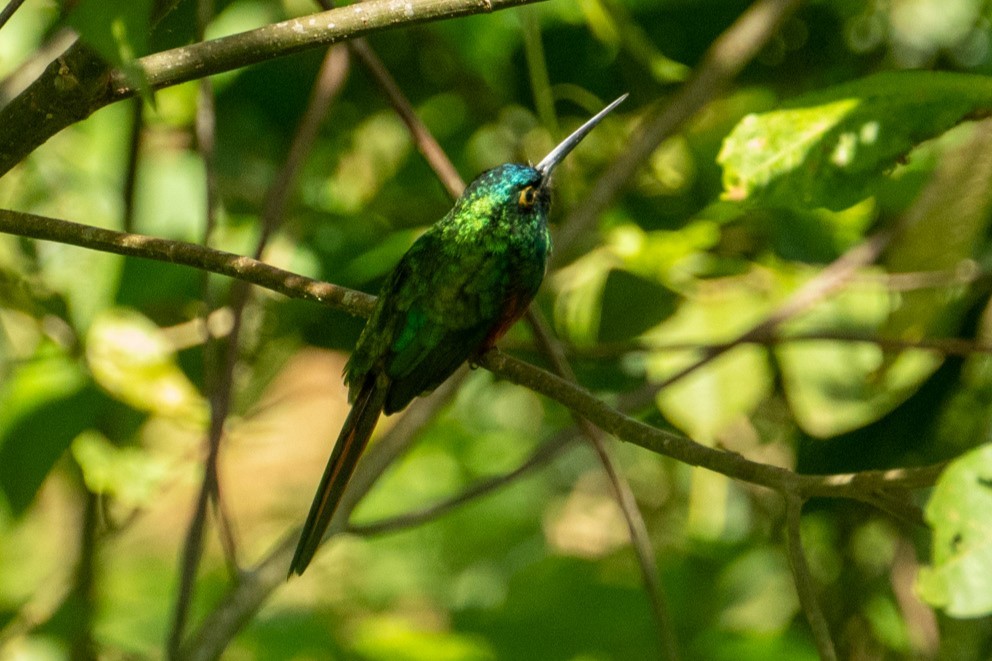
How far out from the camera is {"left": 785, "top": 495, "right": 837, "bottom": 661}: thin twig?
47.6 inches

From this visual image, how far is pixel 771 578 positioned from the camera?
261 centimetres

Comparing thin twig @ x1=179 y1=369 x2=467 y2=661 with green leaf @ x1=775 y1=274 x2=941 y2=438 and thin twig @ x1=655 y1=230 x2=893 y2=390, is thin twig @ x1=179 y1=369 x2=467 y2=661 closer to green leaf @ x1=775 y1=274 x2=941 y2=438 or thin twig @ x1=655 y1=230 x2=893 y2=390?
thin twig @ x1=655 y1=230 x2=893 y2=390

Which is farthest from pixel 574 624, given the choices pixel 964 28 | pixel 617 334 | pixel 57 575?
pixel 964 28

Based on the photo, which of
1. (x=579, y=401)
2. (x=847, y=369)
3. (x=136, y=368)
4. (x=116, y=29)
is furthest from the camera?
(x=847, y=369)

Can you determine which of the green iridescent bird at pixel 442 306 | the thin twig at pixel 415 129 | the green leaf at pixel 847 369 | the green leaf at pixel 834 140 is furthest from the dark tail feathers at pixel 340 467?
the green leaf at pixel 847 369

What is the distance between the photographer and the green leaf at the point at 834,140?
1.46 metres

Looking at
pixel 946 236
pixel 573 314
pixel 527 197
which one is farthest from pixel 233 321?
pixel 946 236

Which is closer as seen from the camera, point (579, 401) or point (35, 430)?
point (579, 401)

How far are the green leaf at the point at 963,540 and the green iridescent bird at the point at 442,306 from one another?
37.3 inches

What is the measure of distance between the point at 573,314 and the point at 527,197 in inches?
12.3

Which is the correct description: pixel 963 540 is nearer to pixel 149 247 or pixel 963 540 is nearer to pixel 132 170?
pixel 149 247

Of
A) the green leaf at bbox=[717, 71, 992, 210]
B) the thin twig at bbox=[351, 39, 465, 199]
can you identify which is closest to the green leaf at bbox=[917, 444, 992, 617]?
the green leaf at bbox=[717, 71, 992, 210]

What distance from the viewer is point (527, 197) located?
2.10 m

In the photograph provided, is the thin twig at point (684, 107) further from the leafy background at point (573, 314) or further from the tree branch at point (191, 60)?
the tree branch at point (191, 60)
